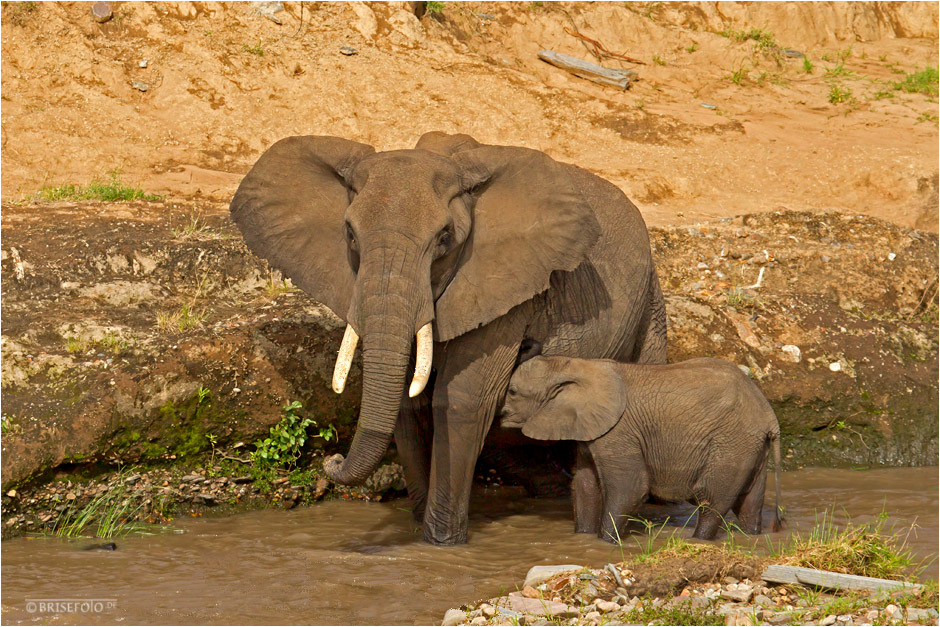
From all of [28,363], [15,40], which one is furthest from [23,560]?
[15,40]

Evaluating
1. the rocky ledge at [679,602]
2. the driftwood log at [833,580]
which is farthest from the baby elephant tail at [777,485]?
the driftwood log at [833,580]

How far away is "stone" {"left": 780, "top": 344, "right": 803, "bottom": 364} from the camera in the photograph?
899 cm

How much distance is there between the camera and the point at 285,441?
301 inches

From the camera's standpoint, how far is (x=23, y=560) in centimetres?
630

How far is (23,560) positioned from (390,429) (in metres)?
2.22

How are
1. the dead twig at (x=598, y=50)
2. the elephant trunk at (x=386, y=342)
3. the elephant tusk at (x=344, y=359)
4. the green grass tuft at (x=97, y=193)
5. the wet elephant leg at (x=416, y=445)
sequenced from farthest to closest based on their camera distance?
the dead twig at (x=598, y=50), the green grass tuft at (x=97, y=193), the wet elephant leg at (x=416, y=445), the elephant tusk at (x=344, y=359), the elephant trunk at (x=386, y=342)

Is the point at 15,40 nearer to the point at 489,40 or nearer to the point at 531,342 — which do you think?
the point at 489,40

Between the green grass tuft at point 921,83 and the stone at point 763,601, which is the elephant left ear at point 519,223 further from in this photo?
the green grass tuft at point 921,83

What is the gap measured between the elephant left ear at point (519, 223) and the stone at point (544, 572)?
4.74 feet

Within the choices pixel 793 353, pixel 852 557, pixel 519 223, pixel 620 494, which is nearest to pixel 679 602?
pixel 852 557

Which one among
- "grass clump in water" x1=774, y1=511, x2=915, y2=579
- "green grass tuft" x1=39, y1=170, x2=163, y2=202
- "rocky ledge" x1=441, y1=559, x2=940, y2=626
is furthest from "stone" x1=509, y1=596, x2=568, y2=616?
"green grass tuft" x1=39, y1=170, x2=163, y2=202

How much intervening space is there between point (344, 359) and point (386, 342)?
340 millimetres

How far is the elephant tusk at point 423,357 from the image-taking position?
591 cm

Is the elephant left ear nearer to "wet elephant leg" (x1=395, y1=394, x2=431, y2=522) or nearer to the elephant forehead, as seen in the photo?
the elephant forehead
